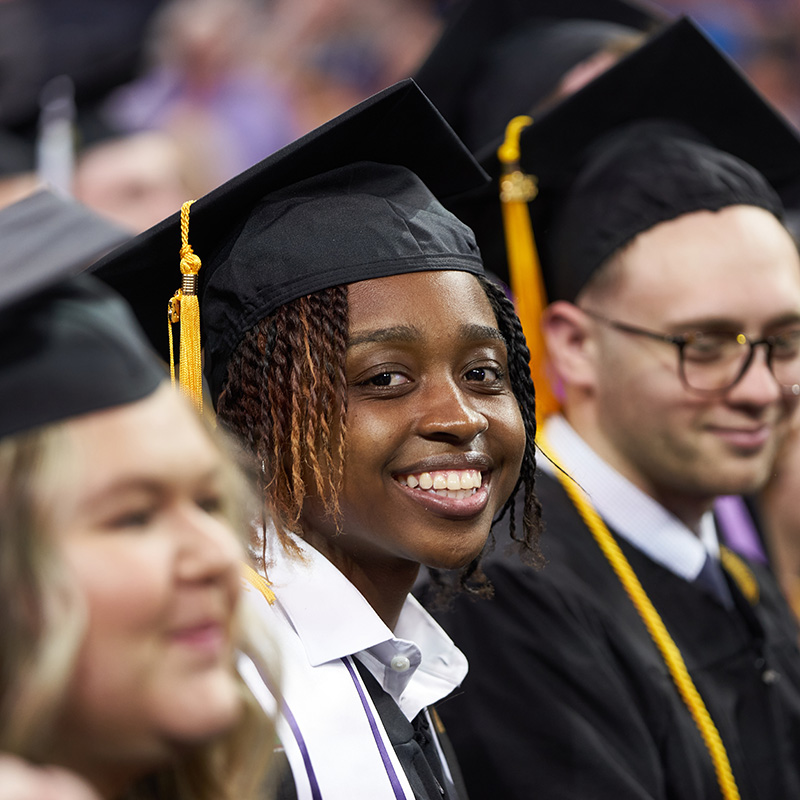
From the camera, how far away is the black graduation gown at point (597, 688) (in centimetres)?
205

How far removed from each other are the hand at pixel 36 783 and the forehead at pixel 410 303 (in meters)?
0.77

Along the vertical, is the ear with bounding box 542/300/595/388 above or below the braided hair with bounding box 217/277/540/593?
above

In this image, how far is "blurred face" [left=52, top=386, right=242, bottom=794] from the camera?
0.97 meters

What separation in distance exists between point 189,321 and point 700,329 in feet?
4.00

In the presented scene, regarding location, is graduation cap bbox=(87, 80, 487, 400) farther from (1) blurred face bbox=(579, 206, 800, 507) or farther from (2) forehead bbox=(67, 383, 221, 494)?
(1) blurred face bbox=(579, 206, 800, 507)

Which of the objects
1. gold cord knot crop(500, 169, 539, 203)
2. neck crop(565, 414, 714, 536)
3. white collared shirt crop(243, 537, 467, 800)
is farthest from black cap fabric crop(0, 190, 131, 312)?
neck crop(565, 414, 714, 536)

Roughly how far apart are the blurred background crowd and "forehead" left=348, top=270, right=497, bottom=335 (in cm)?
256

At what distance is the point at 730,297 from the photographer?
Answer: 2424mm

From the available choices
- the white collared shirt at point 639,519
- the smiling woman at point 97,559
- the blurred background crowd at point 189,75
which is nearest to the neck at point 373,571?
the smiling woman at point 97,559

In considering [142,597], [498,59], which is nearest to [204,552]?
[142,597]

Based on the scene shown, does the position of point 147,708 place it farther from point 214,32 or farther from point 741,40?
point 741,40

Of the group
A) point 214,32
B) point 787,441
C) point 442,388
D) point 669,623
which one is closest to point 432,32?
point 214,32

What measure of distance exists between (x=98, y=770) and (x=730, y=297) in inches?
69.5

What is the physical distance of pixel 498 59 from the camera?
2945 millimetres
